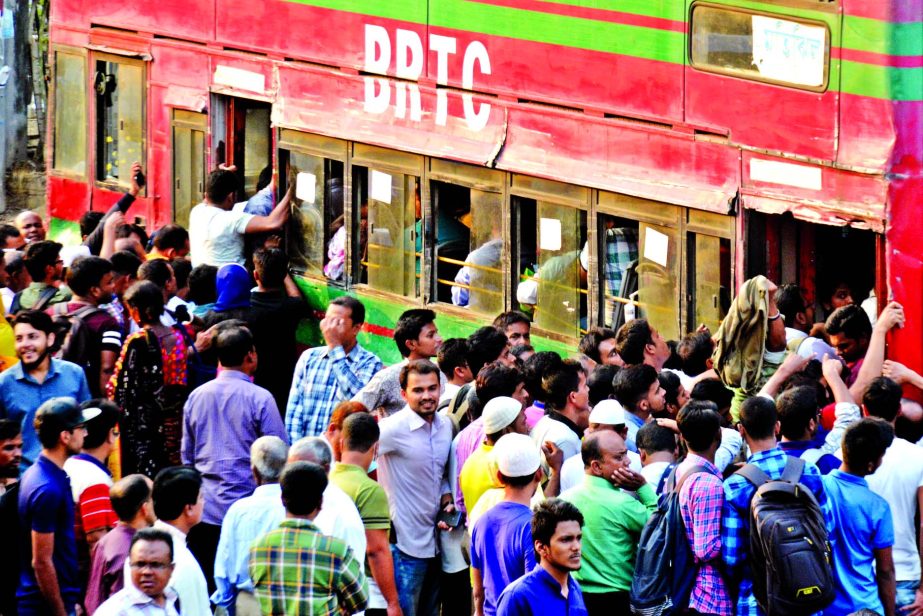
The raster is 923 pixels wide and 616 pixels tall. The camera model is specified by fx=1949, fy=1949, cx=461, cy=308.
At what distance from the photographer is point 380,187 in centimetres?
1322

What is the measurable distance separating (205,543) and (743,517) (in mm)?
3042

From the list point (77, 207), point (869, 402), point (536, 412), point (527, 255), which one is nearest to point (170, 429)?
point (536, 412)

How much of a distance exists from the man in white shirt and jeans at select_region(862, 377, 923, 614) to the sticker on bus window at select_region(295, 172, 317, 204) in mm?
6256

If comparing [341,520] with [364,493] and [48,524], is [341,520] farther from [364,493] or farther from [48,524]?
[48,524]

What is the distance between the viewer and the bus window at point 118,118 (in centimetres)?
1533

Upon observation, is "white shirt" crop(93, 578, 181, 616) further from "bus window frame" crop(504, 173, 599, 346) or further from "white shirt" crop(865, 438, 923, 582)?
"bus window frame" crop(504, 173, 599, 346)

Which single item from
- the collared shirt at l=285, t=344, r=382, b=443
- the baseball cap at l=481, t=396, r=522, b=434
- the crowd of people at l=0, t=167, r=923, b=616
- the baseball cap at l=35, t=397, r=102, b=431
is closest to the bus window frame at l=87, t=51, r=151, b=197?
the crowd of people at l=0, t=167, r=923, b=616

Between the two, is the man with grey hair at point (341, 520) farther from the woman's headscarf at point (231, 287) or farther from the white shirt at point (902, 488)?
the woman's headscarf at point (231, 287)

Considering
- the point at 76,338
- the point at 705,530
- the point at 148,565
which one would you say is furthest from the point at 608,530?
the point at 76,338

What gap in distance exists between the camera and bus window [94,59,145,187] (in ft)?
50.3

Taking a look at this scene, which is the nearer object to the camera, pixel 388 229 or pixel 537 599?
pixel 537 599

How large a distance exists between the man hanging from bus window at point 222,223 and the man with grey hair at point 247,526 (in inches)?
235

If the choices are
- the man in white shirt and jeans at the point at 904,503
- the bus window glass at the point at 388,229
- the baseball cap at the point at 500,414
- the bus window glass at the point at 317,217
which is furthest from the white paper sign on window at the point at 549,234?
the man in white shirt and jeans at the point at 904,503

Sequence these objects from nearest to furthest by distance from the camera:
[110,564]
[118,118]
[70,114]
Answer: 1. [110,564]
2. [118,118]
3. [70,114]
